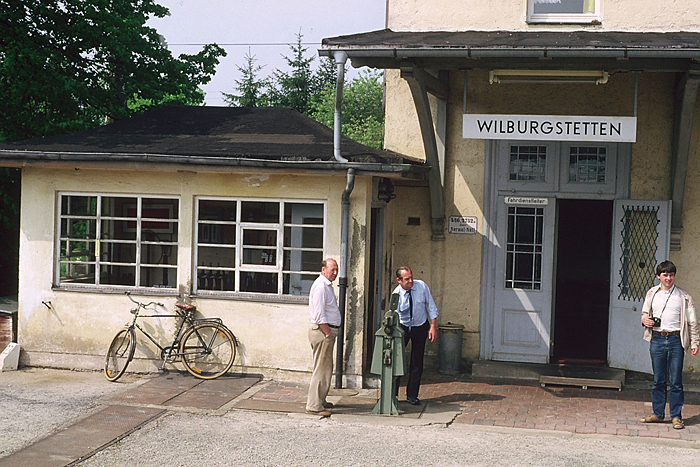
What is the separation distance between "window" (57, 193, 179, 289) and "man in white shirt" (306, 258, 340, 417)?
2.95 meters

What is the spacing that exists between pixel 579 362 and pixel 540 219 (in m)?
2.21

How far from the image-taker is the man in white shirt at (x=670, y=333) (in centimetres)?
910

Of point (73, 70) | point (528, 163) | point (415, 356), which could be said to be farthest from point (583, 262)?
point (73, 70)

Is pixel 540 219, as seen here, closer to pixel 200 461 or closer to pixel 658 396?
pixel 658 396

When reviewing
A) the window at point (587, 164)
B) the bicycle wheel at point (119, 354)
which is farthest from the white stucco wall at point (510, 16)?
the bicycle wheel at point (119, 354)

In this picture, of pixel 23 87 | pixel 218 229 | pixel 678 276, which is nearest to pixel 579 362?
pixel 678 276

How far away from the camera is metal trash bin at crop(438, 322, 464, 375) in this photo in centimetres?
1191

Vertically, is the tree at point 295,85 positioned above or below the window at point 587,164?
above

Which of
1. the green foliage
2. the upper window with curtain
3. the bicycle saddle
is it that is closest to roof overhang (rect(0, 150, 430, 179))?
the bicycle saddle

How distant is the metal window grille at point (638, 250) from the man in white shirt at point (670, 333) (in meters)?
2.30

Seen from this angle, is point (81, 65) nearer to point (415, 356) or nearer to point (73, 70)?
point (73, 70)

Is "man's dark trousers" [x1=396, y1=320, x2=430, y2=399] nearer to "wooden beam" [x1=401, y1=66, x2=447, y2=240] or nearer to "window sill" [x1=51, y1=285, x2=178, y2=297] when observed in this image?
"wooden beam" [x1=401, y1=66, x2=447, y2=240]

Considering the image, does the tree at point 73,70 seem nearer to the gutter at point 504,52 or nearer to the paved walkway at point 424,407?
the paved walkway at point 424,407

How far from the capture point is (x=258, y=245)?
37.1 feet
